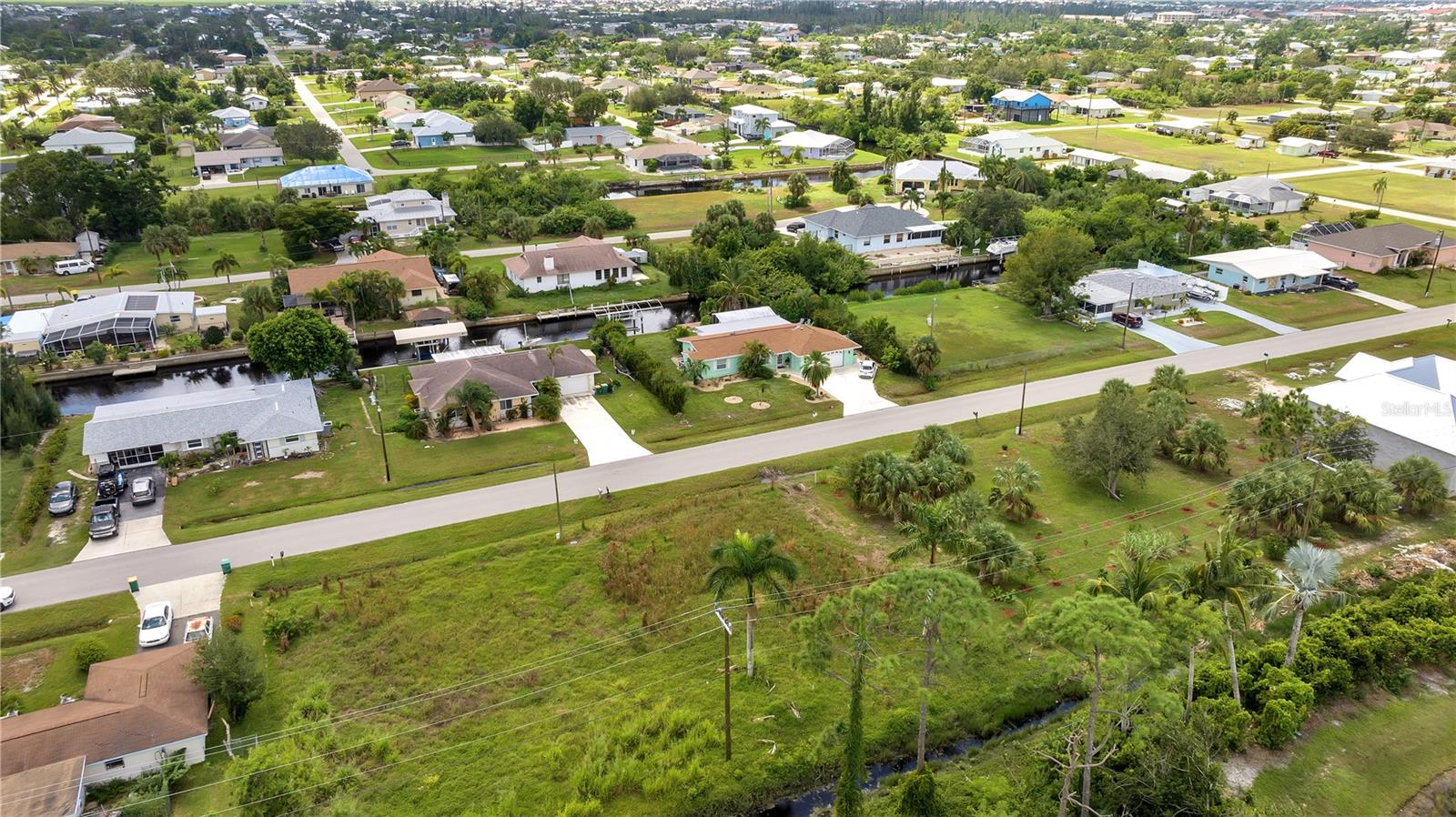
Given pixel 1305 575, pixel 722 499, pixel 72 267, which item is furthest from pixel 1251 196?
pixel 72 267

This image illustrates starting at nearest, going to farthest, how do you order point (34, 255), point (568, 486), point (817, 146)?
point (568, 486)
point (34, 255)
point (817, 146)

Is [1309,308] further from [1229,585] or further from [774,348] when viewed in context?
[1229,585]

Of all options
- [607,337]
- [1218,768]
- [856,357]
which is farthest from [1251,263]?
[1218,768]

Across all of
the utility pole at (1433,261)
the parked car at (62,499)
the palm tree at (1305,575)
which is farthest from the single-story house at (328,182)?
the utility pole at (1433,261)

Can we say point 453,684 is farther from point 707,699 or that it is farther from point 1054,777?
point 1054,777

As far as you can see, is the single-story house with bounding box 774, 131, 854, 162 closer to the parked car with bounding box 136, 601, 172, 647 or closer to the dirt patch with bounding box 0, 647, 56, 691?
the parked car with bounding box 136, 601, 172, 647

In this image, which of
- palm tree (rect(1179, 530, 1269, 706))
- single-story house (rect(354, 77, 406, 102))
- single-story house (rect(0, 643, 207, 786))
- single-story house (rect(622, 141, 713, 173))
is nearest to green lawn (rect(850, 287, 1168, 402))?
palm tree (rect(1179, 530, 1269, 706))
